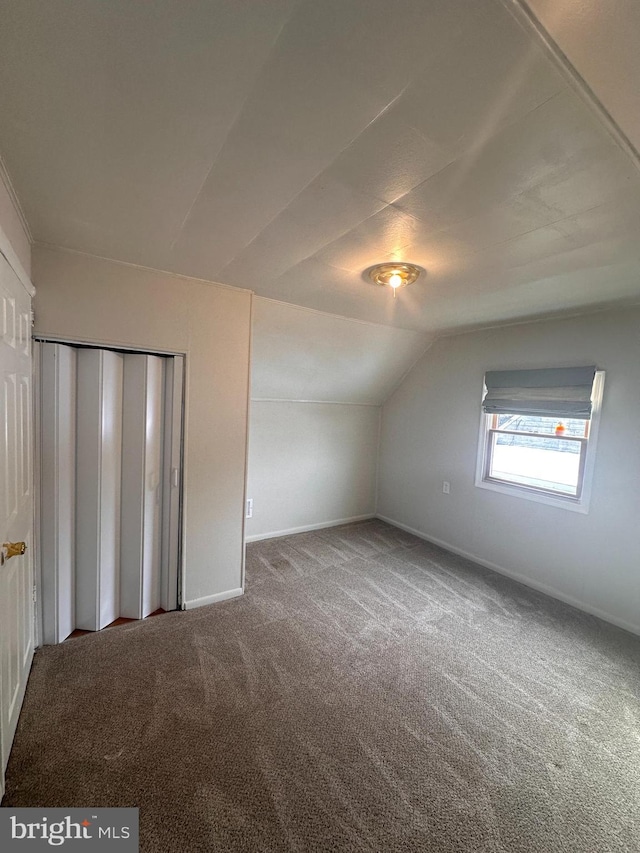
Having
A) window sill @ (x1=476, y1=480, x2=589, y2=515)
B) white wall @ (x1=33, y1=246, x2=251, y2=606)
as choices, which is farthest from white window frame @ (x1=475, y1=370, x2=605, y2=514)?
white wall @ (x1=33, y1=246, x2=251, y2=606)

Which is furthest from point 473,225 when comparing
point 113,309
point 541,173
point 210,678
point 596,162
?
point 210,678

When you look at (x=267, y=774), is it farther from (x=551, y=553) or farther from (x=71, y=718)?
(x=551, y=553)

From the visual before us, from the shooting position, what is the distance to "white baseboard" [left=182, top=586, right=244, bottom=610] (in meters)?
2.41

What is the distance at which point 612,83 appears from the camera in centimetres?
79

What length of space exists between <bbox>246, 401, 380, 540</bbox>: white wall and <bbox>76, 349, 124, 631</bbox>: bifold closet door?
5.06ft

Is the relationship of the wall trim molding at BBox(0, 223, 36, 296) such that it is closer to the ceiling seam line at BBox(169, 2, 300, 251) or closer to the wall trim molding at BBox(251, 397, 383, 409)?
the ceiling seam line at BBox(169, 2, 300, 251)

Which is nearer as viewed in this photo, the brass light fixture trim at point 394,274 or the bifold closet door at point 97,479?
the brass light fixture trim at point 394,274

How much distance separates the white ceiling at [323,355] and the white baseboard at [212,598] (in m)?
1.83

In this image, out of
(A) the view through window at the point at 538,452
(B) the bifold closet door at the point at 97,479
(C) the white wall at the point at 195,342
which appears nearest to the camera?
(C) the white wall at the point at 195,342

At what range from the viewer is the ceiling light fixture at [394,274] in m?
1.89

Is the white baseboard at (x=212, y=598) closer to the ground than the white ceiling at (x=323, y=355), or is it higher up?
closer to the ground

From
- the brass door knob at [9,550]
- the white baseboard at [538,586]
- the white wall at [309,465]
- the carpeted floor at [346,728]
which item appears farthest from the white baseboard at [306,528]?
the brass door knob at [9,550]

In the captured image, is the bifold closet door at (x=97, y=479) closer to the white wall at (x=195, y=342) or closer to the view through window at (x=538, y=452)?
the white wall at (x=195, y=342)

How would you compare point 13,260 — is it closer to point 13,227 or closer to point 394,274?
point 13,227
